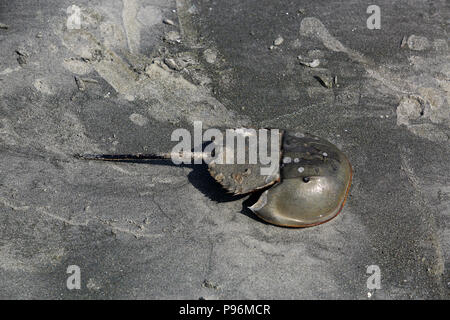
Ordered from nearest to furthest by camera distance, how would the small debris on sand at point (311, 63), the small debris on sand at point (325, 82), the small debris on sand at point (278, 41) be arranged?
the small debris on sand at point (325, 82) < the small debris on sand at point (311, 63) < the small debris on sand at point (278, 41)

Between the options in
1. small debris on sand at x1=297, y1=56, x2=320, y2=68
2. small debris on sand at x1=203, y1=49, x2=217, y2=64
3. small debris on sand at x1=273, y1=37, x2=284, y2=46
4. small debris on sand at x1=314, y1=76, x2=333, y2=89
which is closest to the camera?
small debris on sand at x1=314, y1=76, x2=333, y2=89

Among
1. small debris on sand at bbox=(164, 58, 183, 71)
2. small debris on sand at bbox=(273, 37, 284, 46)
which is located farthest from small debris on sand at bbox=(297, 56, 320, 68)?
small debris on sand at bbox=(164, 58, 183, 71)

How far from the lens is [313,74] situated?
5195 millimetres

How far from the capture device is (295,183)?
370cm

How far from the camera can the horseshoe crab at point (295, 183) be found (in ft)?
12.1

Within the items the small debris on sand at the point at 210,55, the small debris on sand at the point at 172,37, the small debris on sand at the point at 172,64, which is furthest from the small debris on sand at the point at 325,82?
the small debris on sand at the point at 172,37

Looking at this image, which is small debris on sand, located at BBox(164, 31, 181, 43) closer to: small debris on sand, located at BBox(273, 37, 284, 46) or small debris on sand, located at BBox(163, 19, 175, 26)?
small debris on sand, located at BBox(163, 19, 175, 26)

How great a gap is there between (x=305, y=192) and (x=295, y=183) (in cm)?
12

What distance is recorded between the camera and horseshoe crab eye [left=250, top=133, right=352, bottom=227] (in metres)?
3.70

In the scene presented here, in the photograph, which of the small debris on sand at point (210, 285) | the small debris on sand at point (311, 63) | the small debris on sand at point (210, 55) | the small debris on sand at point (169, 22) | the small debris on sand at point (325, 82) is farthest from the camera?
the small debris on sand at point (169, 22)

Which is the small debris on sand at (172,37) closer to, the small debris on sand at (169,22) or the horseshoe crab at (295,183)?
the small debris on sand at (169,22)

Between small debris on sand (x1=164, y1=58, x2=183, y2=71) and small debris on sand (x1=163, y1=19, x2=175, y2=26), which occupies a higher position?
small debris on sand (x1=163, y1=19, x2=175, y2=26)

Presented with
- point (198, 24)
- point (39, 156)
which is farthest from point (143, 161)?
point (198, 24)

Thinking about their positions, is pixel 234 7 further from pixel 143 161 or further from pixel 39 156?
pixel 39 156
